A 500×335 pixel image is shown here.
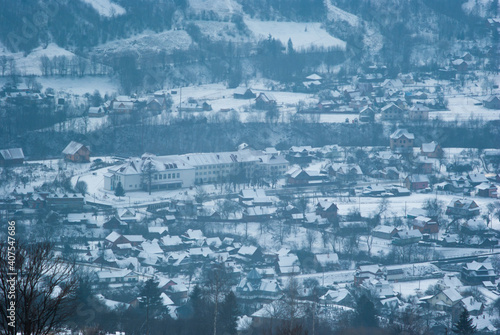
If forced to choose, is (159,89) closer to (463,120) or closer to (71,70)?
(71,70)

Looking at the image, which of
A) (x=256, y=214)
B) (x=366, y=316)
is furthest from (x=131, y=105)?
(x=366, y=316)

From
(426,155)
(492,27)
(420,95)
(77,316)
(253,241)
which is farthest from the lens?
(492,27)

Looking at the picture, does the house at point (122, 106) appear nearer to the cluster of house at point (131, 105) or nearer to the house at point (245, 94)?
the cluster of house at point (131, 105)

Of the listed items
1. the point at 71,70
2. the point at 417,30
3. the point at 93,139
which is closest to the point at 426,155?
the point at 93,139

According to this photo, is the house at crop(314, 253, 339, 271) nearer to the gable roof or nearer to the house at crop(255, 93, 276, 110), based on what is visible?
the gable roof

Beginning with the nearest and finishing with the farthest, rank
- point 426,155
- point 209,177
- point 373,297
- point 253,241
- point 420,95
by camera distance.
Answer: point 373,297
point 253,241
point 209,177
point 426,155
point 420,95

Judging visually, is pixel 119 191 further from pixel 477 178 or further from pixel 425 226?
pixel 477 178
